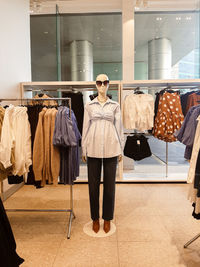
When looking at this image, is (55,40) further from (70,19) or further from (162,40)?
(162,40)

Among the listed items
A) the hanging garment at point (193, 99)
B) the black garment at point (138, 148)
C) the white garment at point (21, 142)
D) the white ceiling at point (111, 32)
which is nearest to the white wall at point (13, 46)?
the white garment at point (21, 142)

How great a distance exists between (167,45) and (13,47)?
172 inches

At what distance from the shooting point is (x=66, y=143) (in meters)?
2.29

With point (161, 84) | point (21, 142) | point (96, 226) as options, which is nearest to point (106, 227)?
point (96, 226)

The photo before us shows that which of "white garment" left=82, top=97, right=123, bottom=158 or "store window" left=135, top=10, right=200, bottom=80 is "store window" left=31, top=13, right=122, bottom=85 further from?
"white garment" left=82, top=97, right=123, bottom=158

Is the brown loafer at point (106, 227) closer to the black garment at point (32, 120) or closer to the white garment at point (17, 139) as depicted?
the black garment at point (32, 120)

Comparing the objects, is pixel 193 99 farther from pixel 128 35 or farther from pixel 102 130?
pixel 102 130

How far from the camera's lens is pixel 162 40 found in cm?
609

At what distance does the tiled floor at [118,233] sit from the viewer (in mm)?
2037

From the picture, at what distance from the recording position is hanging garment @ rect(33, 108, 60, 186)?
235 cm

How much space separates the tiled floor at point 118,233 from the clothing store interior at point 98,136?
14 mm

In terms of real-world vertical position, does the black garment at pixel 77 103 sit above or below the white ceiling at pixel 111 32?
below

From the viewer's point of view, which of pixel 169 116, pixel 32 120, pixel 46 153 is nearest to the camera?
pixel 46 153

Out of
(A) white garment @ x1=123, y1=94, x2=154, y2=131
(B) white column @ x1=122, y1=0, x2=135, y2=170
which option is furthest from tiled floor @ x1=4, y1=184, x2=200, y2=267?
(B) white column @ x1=122, y1=0, x2=135, y2=170
